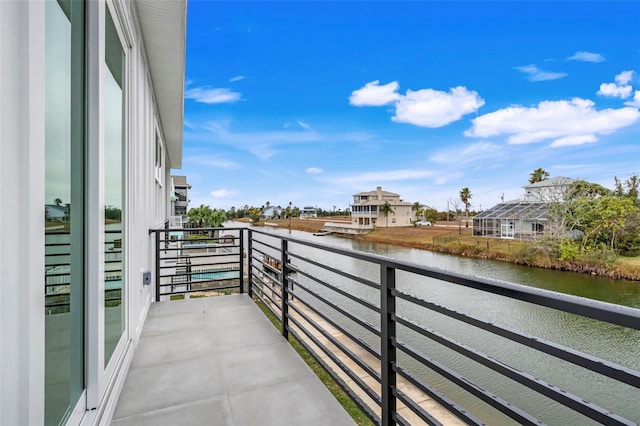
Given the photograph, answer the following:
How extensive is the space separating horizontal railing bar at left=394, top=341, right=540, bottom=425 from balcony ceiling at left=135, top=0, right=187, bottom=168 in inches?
119

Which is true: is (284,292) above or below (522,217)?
below

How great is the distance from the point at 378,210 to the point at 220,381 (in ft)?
124

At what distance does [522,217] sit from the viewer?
63.2 feet

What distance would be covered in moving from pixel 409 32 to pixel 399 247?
16.6 m

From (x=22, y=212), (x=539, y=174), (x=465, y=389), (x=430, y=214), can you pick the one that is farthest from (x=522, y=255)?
(x=430, y=214)

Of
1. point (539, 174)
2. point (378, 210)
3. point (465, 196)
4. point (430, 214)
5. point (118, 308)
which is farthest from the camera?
point (430, 214)

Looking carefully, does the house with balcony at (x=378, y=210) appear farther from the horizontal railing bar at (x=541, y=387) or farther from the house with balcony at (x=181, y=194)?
the horizontal railing bar at (x=541, y=387)

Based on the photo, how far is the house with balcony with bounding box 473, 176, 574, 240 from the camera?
1800 cm

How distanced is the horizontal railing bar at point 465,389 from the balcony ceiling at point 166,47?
119 inches

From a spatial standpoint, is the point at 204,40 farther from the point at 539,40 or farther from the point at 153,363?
the point at 539,40

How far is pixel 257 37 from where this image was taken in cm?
2050

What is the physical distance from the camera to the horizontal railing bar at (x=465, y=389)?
2.89ft

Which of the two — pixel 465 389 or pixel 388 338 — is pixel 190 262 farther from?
pixel 465 389

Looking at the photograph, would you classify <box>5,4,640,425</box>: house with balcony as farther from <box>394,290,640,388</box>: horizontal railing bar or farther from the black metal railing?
the black metal railing
